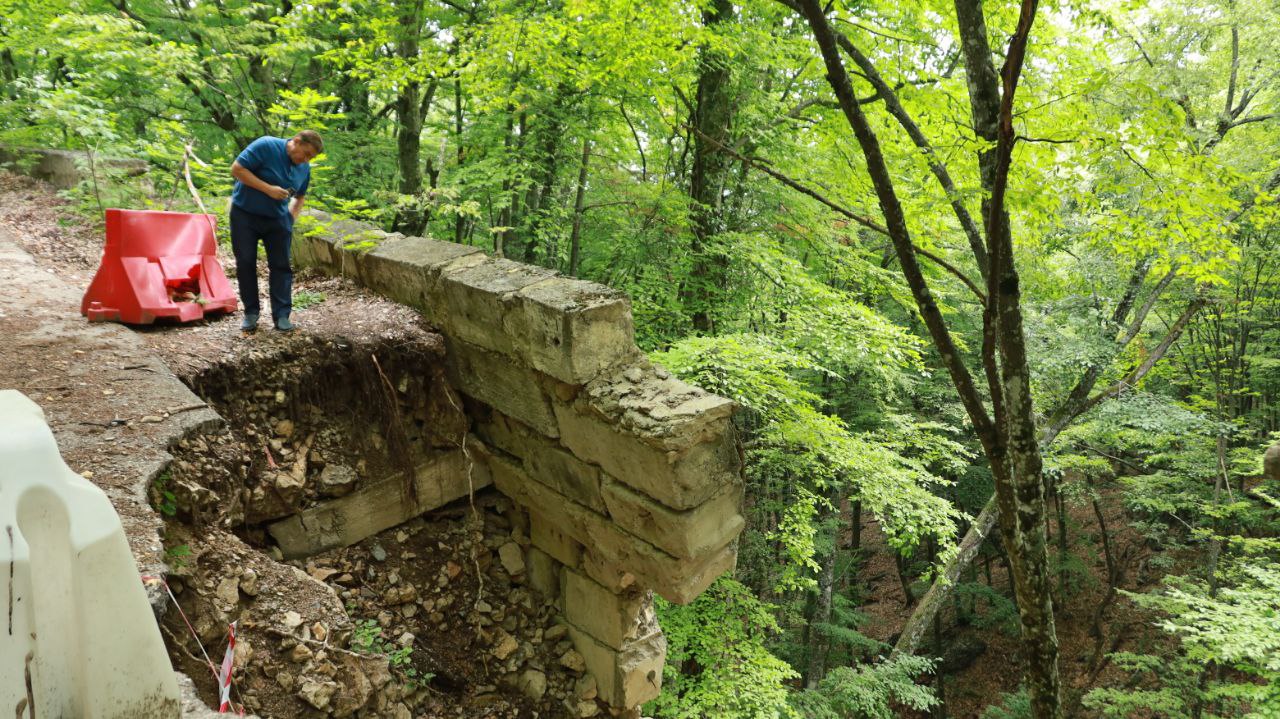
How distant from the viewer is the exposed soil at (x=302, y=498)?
2787 mm

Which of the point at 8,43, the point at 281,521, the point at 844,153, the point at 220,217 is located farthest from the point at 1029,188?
the point at 8,43

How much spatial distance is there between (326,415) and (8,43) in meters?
7.26

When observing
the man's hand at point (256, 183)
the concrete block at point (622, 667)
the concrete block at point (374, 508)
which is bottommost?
the concrete block at point (622, 667)

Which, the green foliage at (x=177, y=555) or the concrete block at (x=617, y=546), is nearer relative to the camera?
the green foliage at (x=177, y=555)

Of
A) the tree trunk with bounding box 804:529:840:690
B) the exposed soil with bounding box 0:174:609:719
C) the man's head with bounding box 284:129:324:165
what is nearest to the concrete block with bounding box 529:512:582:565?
Answer: the exposed soil with bounding box 0:174:609:719

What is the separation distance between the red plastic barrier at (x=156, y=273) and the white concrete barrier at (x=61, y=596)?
331 cm

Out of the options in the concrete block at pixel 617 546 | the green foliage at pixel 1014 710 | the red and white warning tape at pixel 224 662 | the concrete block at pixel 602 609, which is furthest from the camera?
the green foliage at pixel 1014 710

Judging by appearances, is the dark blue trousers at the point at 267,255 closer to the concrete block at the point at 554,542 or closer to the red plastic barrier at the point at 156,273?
the red plastic barrier at the point at 156,273

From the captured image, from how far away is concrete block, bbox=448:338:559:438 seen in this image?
13.5ft

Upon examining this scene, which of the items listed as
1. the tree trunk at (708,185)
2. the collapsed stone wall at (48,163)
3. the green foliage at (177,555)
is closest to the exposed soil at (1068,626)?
the tree trunk at (708,185)

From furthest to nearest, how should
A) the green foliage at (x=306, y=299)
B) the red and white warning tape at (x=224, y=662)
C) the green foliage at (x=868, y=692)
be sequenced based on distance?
the green foliage at (x=868, y=692) < the green foliage at (x=306, y=299) < the red and white warning tape at (x=224, y=662)

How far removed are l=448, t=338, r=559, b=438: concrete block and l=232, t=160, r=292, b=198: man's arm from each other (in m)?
1.39

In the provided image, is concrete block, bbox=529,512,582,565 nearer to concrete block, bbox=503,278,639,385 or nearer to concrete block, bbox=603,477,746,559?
concrete block, bbox=603,477,746,559

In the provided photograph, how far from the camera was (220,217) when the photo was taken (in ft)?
20.8
